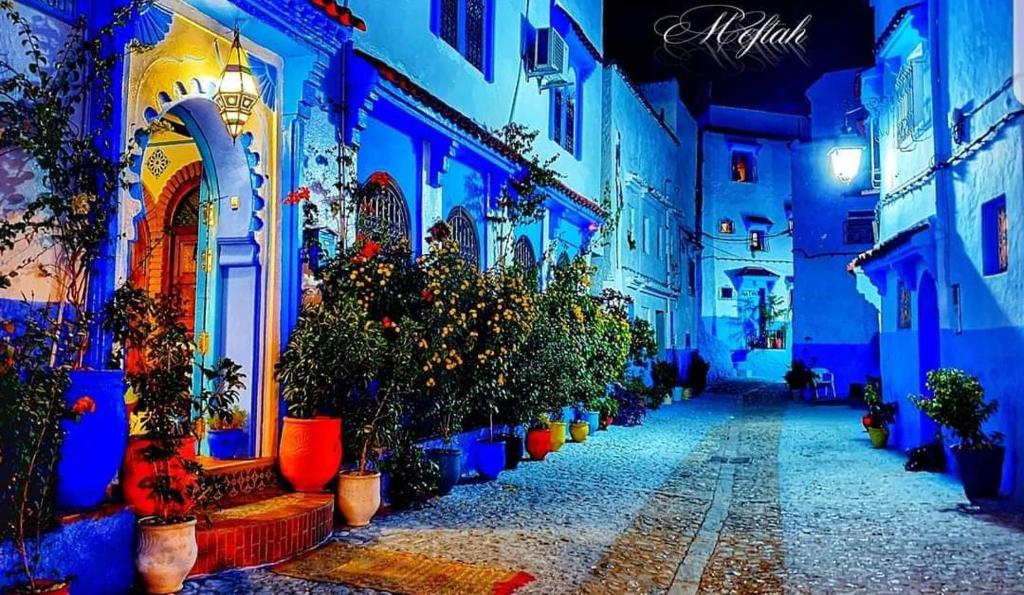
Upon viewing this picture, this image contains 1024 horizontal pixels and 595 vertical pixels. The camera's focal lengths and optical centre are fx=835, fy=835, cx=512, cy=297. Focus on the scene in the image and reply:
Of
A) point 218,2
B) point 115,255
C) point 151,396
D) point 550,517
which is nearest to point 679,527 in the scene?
point 550,517

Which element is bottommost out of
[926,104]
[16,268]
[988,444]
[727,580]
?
[727,580]

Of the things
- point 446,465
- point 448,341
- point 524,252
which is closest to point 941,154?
point 524,252

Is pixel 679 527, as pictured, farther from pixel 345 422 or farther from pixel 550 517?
pixel 345 422

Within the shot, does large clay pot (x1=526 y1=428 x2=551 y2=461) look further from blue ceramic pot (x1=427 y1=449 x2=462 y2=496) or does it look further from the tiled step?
the tiled step

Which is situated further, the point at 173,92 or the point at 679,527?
the point at 679,527

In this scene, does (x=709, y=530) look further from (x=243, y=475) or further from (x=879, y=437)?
(x=879, y=437)

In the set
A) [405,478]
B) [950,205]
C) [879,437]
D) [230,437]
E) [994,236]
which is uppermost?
[950,205]

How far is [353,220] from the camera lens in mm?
9344

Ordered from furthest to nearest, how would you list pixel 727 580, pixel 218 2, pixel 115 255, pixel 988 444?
pixel 988 444 < pixel 218 2 < pixel 727 580 < pixel 115 255

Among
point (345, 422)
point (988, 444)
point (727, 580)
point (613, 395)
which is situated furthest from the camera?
point (613, 395)

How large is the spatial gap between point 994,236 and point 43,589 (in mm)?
11136

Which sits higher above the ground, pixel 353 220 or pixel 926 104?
pixel 926 104

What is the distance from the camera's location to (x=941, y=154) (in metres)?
12.5

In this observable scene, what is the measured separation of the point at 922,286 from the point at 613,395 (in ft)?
22.3
